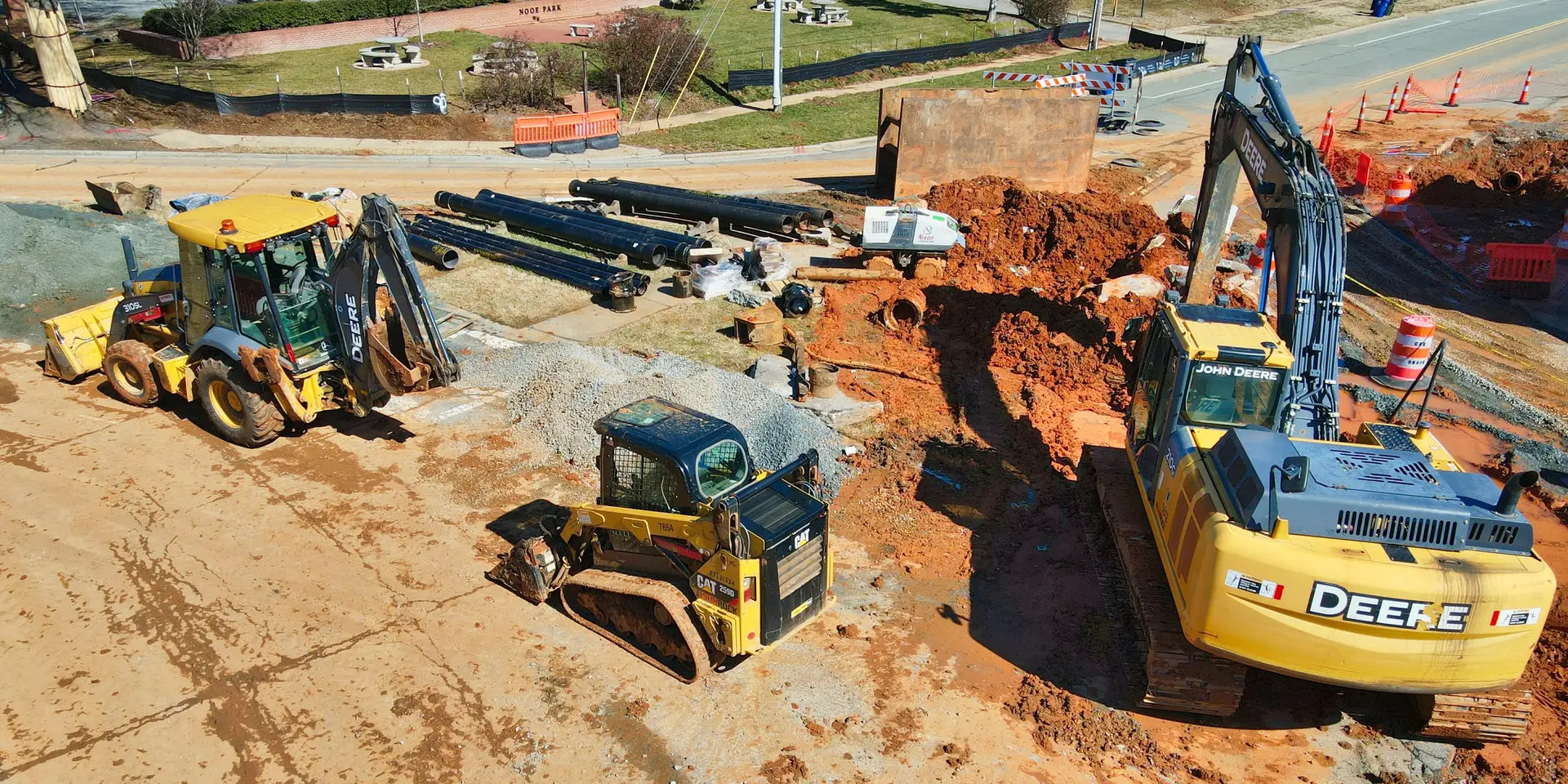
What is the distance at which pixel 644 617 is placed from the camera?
9602mm

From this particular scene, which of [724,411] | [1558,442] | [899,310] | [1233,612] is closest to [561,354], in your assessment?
[724,411]

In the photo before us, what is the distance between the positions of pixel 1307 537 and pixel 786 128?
26867 millimetres

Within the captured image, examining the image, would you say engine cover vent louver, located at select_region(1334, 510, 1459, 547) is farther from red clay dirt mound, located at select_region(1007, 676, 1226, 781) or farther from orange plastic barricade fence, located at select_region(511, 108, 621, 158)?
orange plastic barricade fence, located at select_region(511, 108, 621, 158)

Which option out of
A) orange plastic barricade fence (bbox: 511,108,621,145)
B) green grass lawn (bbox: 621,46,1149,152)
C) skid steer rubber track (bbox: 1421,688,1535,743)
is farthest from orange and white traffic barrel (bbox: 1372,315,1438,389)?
orange plastic barricade fence (bbox: 511,108,621,145)

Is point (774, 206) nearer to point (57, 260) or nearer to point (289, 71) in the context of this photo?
point (57, 260)

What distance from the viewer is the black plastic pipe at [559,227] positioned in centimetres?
2012

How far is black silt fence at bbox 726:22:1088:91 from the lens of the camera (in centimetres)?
3609

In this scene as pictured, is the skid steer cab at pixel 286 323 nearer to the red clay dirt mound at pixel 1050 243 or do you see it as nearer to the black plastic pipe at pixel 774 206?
the black plastic pipe at pixel 774 206

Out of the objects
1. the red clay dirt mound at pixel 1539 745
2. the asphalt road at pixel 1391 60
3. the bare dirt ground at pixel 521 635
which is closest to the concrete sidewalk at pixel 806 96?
the asphalt road at pixel 1391 60

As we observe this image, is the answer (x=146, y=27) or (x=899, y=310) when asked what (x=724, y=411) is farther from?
(x=146, y=27)

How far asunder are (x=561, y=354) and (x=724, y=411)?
10.2ft

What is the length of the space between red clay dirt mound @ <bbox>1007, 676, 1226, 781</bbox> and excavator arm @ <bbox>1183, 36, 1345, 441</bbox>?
3.50m

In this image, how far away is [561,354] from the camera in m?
15.3

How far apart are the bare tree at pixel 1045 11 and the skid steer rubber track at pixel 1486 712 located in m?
44.7
